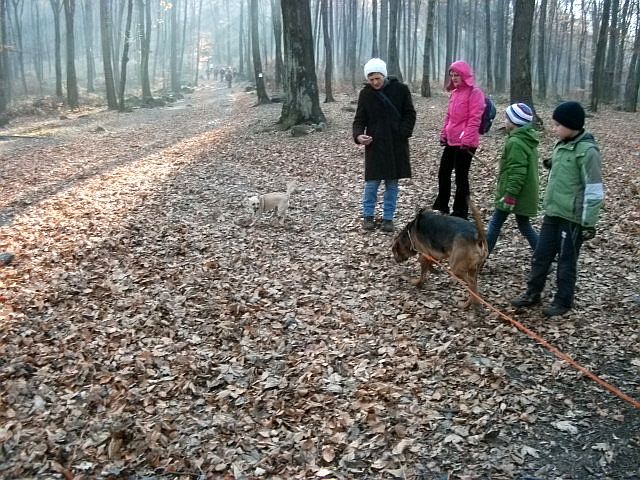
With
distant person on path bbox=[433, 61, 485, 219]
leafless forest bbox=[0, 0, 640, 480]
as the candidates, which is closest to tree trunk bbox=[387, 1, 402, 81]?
leafless forest bbox=[0, 0, 640, 480]

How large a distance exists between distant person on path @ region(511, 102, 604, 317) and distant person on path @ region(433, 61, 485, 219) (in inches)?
64.5

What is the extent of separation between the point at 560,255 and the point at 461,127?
238 cm

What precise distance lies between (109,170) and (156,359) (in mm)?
8801

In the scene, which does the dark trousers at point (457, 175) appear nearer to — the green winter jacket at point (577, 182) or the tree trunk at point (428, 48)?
the green winter jacket at point (577, 182)

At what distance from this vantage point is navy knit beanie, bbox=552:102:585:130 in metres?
4.62

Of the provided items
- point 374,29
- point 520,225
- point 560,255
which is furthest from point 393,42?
point 560,255

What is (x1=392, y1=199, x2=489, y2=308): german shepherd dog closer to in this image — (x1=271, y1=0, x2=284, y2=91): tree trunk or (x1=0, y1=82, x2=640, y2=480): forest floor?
(x1=0, y1=82, x2=640, y2=480): forest floor

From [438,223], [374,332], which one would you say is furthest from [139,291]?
[438,223]

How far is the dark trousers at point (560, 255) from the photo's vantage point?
494cm

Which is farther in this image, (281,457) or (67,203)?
(67,203)

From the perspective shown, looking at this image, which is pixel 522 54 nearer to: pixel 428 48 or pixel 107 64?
pixel 428 48

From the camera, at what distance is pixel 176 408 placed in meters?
4.43

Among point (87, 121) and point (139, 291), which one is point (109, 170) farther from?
point (87, 121)

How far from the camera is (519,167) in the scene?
561cm
